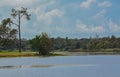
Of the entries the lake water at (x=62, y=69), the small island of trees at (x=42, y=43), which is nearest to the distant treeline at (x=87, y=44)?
the small island of trees at (x=42, y=43)

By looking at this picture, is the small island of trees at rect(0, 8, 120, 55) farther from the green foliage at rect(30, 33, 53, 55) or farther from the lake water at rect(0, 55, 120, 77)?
the lake water at rect(0, 55, 120, 77)

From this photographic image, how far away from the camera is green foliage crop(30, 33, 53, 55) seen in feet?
328

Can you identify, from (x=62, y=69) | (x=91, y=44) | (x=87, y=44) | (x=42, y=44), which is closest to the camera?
(x=62, y=69)

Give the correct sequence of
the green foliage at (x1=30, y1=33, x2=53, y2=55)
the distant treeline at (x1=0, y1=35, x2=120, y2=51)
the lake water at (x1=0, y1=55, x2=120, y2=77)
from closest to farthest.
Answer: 1. the lake water at (x1=0, y1=55, x2=120, y2=77)
2. the green foliage at (x1=30, y1=33, x2=53, y2=55)
3. the distant treeline at (x1=0, y1=35, x2=120, y2=51)

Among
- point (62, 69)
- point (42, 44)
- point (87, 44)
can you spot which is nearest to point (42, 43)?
point (42, 44)

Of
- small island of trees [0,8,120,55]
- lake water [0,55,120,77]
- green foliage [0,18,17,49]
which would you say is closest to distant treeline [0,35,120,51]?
small island of trees [0,8,120,55]

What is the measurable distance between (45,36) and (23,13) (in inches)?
511

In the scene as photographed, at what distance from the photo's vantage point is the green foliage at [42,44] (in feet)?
328

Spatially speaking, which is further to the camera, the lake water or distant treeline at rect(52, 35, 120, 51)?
distant treeline at rect(52, 35, 120, 51)

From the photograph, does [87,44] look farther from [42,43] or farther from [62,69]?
[62,69]

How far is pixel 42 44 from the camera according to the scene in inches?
3962

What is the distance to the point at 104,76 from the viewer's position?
3388cm

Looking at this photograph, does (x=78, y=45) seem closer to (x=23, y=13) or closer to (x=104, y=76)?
(x=23, y=13)

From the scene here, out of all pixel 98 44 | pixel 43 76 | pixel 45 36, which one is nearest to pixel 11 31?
pixel 45 36
